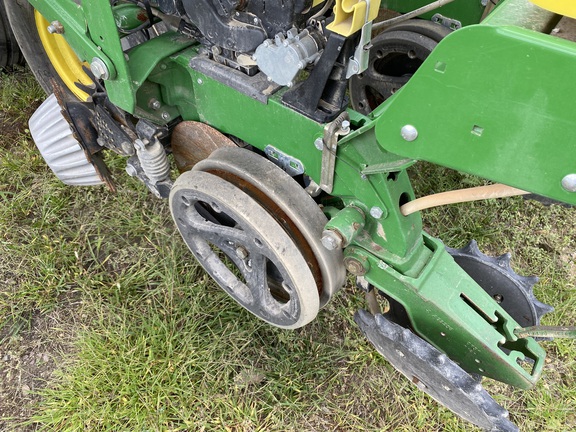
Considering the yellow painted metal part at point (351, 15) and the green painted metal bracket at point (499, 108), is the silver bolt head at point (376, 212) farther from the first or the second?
the yellow painted metal part at point (351, 15)

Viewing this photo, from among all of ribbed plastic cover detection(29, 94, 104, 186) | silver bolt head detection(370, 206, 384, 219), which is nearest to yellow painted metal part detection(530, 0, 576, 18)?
silver bolt head detection(370, 206, 384, 219)

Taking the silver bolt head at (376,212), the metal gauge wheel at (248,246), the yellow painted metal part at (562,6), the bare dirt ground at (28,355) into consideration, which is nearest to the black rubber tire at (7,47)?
the bare dirt ground at (28,355)

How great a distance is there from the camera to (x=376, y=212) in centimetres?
153

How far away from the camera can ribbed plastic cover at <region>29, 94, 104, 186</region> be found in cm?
229

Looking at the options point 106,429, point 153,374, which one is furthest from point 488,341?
point 106,429

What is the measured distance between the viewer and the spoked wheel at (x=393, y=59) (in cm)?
214

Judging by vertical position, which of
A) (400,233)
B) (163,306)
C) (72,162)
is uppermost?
(400,233)

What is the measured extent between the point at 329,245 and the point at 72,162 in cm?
134

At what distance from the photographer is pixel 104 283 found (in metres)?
2.23

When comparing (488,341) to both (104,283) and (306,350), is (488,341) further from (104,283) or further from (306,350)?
(104,283)

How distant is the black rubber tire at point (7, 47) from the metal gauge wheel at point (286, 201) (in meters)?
1.68

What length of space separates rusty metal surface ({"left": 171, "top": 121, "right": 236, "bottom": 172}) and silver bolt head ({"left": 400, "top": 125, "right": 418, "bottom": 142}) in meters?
0.69

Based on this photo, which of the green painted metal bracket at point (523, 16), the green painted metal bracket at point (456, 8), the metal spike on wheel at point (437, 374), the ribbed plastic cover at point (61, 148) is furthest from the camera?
the ribbed plastic cover at point (61, 148)

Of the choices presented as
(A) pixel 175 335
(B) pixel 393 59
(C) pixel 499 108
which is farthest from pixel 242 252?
(B) pixel 393 59
